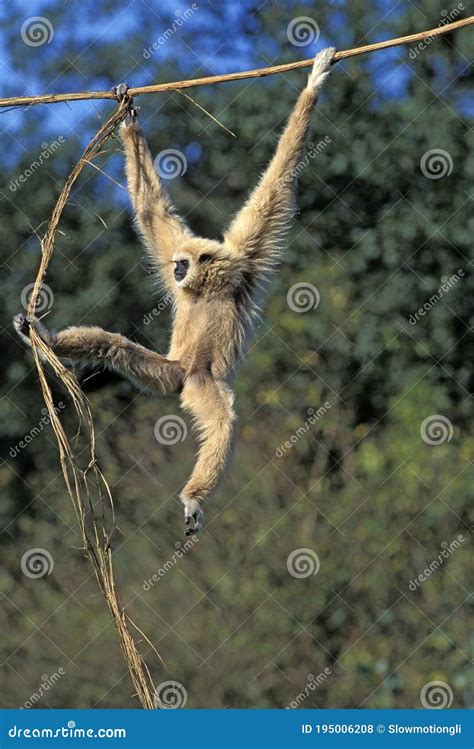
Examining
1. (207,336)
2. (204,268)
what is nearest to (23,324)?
(207,336)

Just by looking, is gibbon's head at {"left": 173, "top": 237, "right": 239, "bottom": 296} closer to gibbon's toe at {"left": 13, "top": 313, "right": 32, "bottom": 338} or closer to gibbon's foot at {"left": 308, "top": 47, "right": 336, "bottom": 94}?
gibbon's foot at {"left": 308, "top": 47, "right": 336, "bottom": 94}

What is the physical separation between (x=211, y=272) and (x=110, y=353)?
1168mm

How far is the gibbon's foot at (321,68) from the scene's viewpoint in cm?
725

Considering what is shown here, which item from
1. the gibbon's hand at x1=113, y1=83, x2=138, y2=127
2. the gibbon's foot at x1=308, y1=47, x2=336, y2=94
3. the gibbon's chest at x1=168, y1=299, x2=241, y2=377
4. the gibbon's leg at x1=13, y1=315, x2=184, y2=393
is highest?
the gibbon's foot at x1=308, y1=47, x2=336, y2=94

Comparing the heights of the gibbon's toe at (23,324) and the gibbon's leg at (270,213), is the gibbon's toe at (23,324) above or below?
below

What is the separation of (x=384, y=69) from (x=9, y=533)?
826 centimetres

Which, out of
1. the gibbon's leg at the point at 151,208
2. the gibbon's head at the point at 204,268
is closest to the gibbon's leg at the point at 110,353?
the gibbon's head at the point at 204,268

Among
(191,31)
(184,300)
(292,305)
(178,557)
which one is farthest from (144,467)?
(191,31)

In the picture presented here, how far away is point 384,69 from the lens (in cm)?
1568

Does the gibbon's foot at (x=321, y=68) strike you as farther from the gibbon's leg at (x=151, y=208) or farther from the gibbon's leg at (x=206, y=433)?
the gibbon's leg at (x=206, y=433)

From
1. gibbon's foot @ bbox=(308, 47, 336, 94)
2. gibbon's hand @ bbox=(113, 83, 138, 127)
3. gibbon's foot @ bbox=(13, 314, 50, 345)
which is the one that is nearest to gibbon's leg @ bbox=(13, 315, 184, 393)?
gibbon's foot @ bbox=(13, 314, 50, 345)

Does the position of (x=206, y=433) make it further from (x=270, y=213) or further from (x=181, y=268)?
(x=270, y=213)

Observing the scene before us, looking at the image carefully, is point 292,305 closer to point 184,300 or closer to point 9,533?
point 9,533

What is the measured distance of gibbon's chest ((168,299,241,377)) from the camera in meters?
7.44
